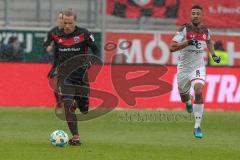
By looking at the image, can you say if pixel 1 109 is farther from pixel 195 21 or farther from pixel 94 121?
pixel 195 21

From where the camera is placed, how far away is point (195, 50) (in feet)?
52.3

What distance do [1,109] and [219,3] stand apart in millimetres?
9908

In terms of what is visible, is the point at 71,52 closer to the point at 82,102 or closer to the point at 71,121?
the point at 82,102

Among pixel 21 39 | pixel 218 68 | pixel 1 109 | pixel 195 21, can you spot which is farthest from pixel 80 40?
pixel 21 39

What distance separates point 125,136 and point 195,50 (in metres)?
2.30

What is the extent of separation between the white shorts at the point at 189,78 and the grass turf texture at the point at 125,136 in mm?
858

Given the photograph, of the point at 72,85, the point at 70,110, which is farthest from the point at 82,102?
the point at 70,110

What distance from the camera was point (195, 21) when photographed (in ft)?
50.5

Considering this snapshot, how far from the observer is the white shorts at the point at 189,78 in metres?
15.6

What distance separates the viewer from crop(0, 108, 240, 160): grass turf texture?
12.2 m

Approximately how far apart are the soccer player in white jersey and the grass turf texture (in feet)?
2.15

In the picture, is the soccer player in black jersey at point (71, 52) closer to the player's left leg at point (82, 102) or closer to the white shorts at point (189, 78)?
the player's left leg at point (82, 102)

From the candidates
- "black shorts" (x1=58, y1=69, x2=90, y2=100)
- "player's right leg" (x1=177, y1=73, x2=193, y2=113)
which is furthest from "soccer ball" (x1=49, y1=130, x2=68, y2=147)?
"player's right leg" (x1=177, y1=73, x2=193, y2=113)

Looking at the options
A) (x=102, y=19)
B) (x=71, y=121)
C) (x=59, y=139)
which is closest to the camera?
(x=59, y=139)
